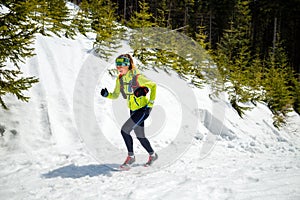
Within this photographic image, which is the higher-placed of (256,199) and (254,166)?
(256,199)

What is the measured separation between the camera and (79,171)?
4602mm

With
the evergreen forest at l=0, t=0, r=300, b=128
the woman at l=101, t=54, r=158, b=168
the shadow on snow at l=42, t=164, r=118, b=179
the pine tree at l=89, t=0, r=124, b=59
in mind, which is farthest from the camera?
the pine tree at l=89, t=0, r=124, b=59

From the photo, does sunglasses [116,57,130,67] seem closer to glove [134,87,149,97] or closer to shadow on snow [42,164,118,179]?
glove [134,87,149,97]

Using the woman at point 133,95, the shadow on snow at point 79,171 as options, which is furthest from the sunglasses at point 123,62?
the shadow on snow at point 79,171

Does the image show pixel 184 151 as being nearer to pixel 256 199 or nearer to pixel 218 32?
pixel 256 199

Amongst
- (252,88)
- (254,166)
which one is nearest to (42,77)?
(254,166)

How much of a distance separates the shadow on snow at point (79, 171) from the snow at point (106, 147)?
0.07ft

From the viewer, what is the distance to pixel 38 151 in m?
5.34

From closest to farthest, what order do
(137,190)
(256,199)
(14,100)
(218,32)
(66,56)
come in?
1. (256,199)
2. (137,190)
3. (14,100)
4. (66,56)
5. (218,32)

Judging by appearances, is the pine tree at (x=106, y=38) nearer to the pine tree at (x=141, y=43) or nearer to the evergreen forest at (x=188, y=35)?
the evergreen forest at (x=188, y=35)

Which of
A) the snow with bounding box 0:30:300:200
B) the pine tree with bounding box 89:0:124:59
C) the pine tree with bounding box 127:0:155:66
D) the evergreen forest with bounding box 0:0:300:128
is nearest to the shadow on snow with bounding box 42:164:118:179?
the snow with bounding box 0:30:300:200

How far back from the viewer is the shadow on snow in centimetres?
440

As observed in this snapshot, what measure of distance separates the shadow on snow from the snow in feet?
0.07

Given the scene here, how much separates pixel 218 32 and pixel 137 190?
38.9 m
